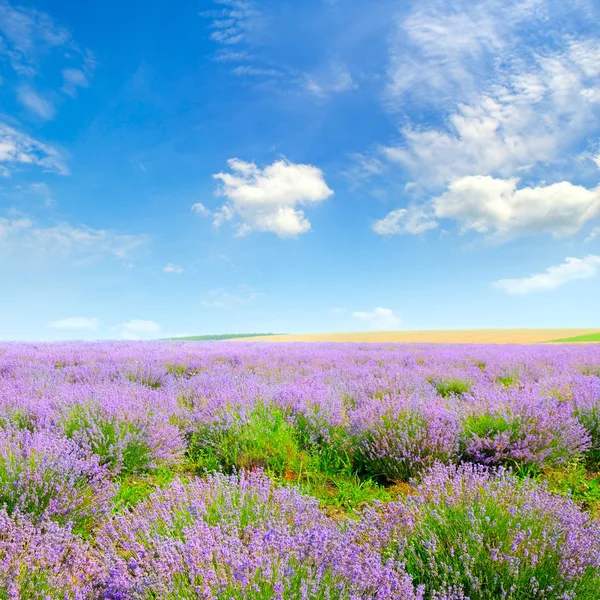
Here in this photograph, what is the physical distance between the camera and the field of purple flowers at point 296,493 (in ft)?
5.59

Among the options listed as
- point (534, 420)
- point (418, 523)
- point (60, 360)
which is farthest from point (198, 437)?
point (60, 360)

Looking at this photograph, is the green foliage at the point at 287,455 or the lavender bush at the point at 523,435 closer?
the green foliage at the point at 287,455

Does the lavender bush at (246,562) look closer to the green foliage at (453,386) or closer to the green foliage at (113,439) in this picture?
the green foliage at (113,439)

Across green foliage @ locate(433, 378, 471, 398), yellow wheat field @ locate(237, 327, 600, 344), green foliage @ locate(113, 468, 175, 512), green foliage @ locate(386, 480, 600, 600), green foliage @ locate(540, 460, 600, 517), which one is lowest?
green foliage @ locate(540, 460, 600, 517)

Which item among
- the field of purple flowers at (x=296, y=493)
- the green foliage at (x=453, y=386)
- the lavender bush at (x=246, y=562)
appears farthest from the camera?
the green foliage at (x=453, y=386)

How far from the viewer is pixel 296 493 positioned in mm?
2309

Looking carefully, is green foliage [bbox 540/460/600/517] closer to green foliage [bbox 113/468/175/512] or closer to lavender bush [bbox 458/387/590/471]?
lavender bush [bbox 458/387/590/471]

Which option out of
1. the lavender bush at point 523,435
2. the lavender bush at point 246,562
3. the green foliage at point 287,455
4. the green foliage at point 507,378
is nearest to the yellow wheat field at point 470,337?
the green foliage at point 507,378

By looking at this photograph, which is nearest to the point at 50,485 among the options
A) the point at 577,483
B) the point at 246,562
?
the point at 246,562

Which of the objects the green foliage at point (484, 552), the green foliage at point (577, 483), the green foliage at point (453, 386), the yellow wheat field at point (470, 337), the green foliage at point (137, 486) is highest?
the yellow wheat field at point (470, 337)

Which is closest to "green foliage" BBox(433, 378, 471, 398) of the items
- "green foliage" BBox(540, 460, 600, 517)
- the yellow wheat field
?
"green foliage" BBox(540, 460, 600, 517)

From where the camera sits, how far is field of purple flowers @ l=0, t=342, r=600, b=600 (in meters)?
1.71

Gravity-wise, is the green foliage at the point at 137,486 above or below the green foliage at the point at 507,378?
below

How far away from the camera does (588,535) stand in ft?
6.48
